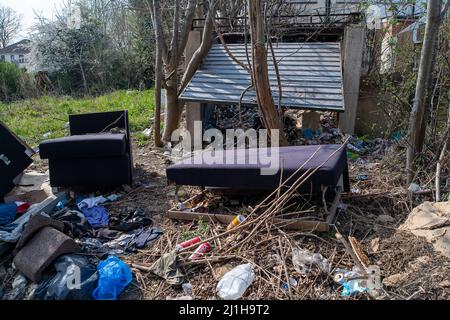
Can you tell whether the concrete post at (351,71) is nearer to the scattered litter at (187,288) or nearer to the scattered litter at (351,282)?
the scattered litter at (351,282)

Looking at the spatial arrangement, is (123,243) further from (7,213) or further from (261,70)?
(261,70)

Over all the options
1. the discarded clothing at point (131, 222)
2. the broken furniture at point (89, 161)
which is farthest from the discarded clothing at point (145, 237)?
the broken furniture at point (89, 161)

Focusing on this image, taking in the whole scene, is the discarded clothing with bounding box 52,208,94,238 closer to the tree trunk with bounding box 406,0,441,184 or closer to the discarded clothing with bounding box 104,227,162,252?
the discarded clothing with bounding box 104,227,162,252

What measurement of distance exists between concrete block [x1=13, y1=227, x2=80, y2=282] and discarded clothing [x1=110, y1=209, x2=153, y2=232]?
0.74m

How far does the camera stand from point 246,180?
11.8ft

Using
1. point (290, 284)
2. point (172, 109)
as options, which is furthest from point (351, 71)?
point (290, 284)

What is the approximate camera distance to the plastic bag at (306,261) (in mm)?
2848

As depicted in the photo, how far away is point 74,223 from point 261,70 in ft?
8.89

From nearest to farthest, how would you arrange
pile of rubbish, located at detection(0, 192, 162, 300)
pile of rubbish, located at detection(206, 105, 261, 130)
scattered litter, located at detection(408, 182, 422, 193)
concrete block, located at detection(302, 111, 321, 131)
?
pile of rubbish, located at detection(0, 192, 162, 300) → scattered litter, located at detection(408, 182, 422, 193) → concrete block, located at detection(302, 111, 321, 131) → pile of rubbish, located at detection(206, 105, 261, 130)

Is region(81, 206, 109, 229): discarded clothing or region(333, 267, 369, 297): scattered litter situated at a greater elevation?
region(333, 267, 369, 297): scattered litter

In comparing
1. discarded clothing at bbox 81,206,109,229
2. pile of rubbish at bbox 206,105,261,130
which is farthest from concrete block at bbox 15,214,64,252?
pile of rubbish at bbox 206,105,261,130

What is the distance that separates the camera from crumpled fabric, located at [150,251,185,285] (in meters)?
2.93

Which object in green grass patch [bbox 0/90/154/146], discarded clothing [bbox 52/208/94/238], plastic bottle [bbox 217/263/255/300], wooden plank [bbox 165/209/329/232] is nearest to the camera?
plastic bottle [bbox 217/263/255/300]
